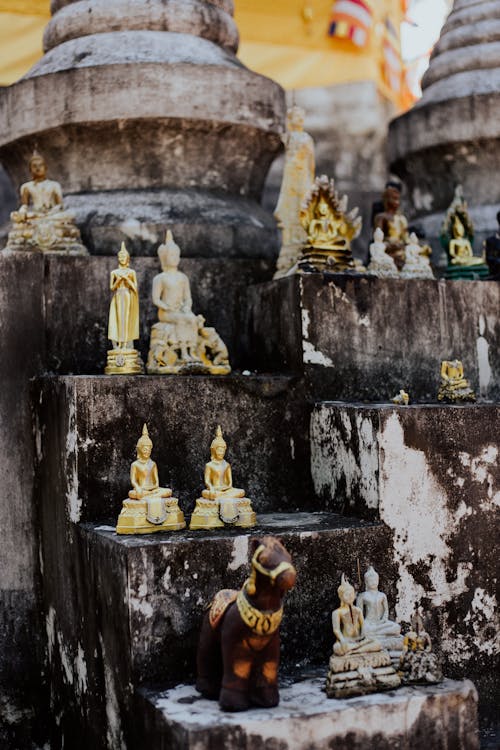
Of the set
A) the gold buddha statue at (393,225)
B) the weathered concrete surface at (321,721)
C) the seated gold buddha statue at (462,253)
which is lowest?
the weathered concrete surface at (321,721)

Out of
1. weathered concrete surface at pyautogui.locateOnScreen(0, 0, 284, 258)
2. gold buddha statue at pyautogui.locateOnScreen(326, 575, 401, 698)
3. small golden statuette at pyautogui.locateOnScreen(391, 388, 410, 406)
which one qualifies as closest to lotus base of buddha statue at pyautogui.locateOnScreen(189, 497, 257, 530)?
gold buddha statue at pyautogui.locateOnScreen(326, 575, 401, 698)

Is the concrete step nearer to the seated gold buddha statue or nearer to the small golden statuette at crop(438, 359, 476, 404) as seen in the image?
the small golden statuette at crop(438, 359, 476, 404)

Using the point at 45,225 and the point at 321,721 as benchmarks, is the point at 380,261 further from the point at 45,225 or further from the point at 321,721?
the point at 321,721

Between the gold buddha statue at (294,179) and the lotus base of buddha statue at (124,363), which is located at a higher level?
the gold buddha statue at (294,179)

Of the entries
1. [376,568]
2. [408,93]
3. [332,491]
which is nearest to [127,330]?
[332,491]

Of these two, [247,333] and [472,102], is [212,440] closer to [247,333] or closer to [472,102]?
[247,333]

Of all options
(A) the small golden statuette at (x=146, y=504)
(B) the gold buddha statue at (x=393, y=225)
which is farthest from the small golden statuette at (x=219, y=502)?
(B) the gold buddha statue at (x=393, y=225)

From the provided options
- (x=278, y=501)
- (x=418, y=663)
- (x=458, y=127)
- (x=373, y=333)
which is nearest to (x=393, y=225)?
(x=373, y=333)

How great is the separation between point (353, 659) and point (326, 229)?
311cm

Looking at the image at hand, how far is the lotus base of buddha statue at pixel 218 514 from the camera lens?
18.5ft

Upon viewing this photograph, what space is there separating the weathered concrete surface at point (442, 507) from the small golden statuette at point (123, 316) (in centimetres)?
139

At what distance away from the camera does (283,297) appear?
6.87 meters

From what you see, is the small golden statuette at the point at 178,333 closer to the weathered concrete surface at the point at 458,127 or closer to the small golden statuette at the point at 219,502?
the small golden statuette at the point at 219,502

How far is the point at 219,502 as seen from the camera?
5656 millimetres
